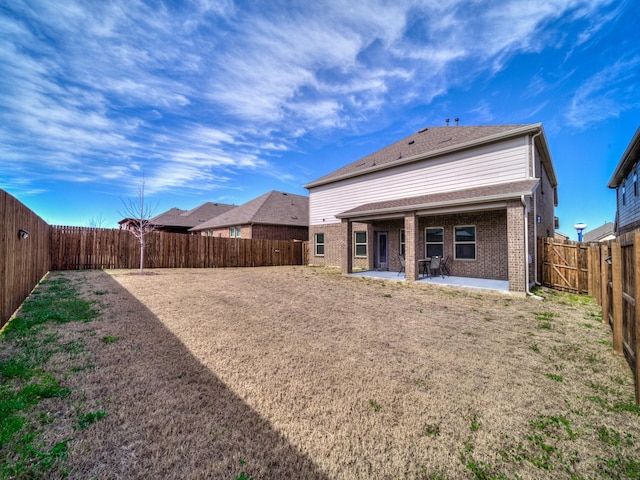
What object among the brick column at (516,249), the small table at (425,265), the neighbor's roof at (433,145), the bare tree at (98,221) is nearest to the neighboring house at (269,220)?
the neighbor's roof at (433,145)

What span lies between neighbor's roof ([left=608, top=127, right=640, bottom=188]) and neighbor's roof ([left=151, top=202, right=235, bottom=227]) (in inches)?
1381

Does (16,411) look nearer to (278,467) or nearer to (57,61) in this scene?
(278,467)

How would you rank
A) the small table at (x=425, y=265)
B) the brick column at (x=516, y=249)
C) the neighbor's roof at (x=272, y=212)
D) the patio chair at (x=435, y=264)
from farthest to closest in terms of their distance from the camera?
the neighbor's roof at (x=272, y=212) < the small table at (x=425, y=265) < the patio chair at (x=435, y=264) < the brick column at (x=516, y=249)

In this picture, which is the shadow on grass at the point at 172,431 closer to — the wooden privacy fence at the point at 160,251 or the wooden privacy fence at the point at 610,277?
the wooden privacy fence at the point at 610,277

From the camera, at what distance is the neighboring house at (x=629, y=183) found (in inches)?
453

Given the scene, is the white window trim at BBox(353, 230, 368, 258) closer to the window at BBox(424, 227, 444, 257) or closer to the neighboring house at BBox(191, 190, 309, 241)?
the window at BBox(424, 227, 444, 257)

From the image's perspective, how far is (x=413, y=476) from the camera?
1.82 metres

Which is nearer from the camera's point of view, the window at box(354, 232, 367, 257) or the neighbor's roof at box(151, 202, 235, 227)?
the window at box(354, 232, 367, 257)

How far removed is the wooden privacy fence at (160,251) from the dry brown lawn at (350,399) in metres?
11.7

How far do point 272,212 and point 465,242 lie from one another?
56.7ft

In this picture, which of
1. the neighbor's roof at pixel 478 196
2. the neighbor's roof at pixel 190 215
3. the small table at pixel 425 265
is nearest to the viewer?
the neighbor's roof at pixel 478 196

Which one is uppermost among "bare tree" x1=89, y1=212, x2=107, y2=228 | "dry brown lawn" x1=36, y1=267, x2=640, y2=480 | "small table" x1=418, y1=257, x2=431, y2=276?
"bare tree" x1=89, y1=212, x2=107, y2=228

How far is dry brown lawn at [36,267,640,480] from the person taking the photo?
194 centimetres

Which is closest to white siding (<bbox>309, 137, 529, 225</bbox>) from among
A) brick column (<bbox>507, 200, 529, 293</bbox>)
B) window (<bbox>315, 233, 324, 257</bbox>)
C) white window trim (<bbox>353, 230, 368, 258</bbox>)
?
window (<bbox>315, 233, 324, 257</bbox>)
